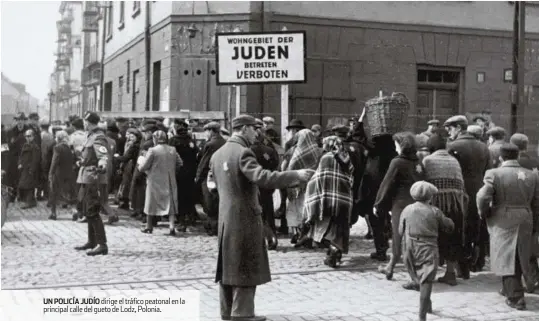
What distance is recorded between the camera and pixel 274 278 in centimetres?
848

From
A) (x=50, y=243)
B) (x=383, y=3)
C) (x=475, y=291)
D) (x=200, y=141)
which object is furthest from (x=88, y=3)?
(x=475, y=291)

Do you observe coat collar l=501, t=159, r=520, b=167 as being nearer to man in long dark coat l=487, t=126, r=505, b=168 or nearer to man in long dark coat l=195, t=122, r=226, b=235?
man in long dark coat l=487, t=126, r=505, b=168

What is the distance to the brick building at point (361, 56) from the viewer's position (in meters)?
17.3

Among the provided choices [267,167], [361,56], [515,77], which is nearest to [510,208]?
[267,167]

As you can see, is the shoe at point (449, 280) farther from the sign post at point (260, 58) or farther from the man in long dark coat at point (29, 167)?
the man in long dark coat at point (29, 167)

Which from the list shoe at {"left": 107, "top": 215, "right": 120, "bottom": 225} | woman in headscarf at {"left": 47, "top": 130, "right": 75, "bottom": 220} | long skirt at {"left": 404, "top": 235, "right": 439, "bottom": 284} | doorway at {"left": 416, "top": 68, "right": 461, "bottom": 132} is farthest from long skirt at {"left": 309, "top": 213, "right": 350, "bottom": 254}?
doorway at {"left": 416, "top": 68, "right": 461, "bottom": 132}

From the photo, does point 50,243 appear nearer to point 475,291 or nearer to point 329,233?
point 329,233

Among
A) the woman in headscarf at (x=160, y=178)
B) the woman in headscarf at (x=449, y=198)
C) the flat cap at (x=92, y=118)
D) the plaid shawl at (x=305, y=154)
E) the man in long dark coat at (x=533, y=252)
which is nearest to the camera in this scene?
the man in long dark coat at (x=533, y=252)

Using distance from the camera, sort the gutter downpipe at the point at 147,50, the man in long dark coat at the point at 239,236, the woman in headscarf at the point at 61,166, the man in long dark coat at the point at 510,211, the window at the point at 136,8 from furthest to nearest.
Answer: the window at the point at 136,8 < the gutter downpipe at the point at 147,50 < the woman in headscarf at the point at 61,166 < the man in long dark coat at the point at 510,211 < the man in long dark coat at the point at 239,236

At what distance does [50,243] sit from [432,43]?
11.9m

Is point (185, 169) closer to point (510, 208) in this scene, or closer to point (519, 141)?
point (519, 141)

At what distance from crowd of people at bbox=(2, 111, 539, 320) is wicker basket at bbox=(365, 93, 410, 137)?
17 centimetres

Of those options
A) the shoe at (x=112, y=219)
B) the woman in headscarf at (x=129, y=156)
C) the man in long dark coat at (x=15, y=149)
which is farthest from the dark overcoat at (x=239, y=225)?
the man in long dark coat at (x=15, y=149)

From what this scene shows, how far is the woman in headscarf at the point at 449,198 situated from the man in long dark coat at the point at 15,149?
10.9m
